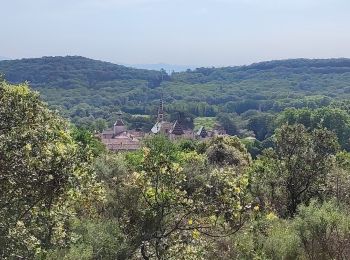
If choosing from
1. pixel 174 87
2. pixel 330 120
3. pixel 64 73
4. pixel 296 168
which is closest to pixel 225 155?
pixel 296 168

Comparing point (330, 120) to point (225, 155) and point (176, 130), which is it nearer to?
point (176, 130)

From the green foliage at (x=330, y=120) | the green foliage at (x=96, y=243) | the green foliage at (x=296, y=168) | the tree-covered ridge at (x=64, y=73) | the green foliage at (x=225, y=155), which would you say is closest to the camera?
the green foliage at (x=96, y=243)

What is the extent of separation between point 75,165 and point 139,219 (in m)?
4.16

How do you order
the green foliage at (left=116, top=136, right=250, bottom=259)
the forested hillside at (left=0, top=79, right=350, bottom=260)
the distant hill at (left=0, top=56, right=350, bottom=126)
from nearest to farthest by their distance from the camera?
1. the forested hillside at (left=0, top=79, right=350, bottom=260)
2. the green foliage at (left=116, top=136, right=250, bottom=259)
3. the distant hill at (left=0, top=56, right=350, bottom=126)

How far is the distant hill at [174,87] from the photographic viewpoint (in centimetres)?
13175

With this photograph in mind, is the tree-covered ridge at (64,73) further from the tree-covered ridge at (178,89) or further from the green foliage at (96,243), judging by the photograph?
the green foliage at (96,243)

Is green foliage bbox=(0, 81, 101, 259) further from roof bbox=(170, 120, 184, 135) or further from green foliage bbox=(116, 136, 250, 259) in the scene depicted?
roof bbox=(170, 120, 184, 135)

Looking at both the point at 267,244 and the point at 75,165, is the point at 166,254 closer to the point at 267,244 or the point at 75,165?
the point at 75,165

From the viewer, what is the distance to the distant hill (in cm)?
13175

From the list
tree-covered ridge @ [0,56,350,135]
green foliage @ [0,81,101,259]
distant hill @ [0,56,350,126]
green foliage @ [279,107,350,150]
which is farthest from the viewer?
distant hill @ [0,56,350,126]

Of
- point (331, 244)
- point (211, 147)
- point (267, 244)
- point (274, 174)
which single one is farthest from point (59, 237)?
point (211, 147)

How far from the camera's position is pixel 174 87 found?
6811 inches

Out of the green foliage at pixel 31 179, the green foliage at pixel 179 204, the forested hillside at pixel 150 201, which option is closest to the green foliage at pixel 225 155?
the forested hillside at pixel 150 201

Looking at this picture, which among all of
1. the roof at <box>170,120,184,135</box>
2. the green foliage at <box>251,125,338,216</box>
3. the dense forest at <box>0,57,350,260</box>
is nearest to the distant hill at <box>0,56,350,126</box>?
the roof at <box>170,120,184,135</box>
